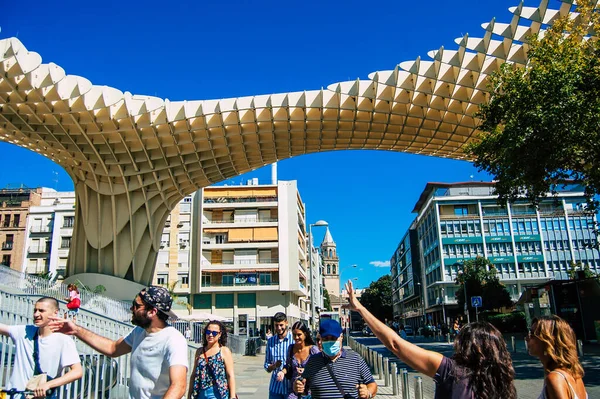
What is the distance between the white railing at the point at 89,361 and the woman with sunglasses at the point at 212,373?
213cm

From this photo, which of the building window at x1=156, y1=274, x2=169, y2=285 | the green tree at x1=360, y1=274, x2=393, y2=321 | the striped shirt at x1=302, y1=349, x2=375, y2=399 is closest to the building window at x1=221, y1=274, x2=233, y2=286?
the building window at x1=156, y1=274, x2=169, y2=285

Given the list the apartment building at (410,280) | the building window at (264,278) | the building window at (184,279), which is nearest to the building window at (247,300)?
the building window at (264,278)

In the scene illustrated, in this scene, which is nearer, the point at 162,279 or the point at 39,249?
the point at 162,279

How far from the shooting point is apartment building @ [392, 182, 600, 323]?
6438 cm

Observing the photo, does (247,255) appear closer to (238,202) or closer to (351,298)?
(238,202)

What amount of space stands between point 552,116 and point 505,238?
55.6 metres

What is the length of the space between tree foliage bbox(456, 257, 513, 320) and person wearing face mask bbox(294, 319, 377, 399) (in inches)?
1926

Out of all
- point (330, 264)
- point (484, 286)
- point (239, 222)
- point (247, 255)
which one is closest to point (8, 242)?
point (239, 222)

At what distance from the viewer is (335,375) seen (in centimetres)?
408

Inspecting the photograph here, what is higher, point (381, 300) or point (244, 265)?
point (244, 265)

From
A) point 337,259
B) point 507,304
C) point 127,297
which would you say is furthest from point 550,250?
point 337,259

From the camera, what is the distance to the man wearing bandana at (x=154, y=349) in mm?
3652

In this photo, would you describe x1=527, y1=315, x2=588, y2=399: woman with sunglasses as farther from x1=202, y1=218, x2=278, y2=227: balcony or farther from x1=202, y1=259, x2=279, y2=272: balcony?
x1=202, y1=218, x2=278, y2=227: balcony

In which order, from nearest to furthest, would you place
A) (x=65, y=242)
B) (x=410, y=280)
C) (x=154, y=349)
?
(x=154, y=349) → (x=65, y=242) → (x=410, y=280)
